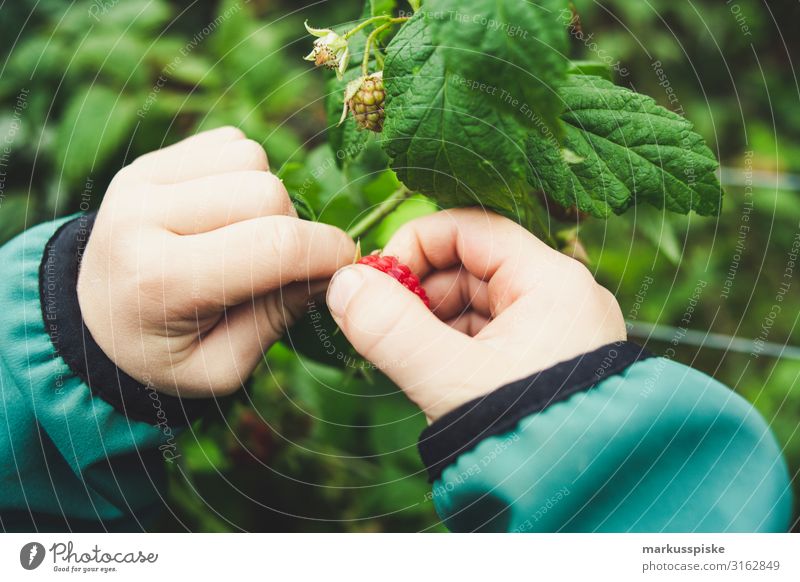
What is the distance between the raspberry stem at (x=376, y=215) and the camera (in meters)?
0.73

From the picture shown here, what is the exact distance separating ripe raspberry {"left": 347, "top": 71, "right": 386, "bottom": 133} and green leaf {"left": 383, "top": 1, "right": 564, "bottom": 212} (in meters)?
0.06

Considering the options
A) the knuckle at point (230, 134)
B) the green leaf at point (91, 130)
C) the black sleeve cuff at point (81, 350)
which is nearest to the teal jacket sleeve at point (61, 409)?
the black sleeve cuff at point (81, 350)

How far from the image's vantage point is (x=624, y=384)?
573 millimetres

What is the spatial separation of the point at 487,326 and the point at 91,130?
2.92ft

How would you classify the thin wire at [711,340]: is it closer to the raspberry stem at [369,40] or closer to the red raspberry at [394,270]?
the red raspberry at [394,270]

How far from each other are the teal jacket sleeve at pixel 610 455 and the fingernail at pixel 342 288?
0.13 metres

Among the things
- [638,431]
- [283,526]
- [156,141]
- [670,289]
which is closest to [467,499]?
[638,431]

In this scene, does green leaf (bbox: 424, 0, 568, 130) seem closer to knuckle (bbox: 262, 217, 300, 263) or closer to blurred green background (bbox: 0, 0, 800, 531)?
knuckle (bbox: 262, 217, 300, 263)

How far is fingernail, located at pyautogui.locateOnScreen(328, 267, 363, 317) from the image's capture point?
58 cm

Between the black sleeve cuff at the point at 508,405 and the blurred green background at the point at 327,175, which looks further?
the blurred green background at the point at 327,175

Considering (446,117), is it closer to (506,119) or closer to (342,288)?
(506,119)

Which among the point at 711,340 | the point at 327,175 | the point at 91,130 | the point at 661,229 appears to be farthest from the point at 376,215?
the point at 711,340

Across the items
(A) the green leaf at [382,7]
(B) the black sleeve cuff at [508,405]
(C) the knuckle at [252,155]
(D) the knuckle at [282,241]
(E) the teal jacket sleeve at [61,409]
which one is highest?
(A) the green leaf at [382,7]

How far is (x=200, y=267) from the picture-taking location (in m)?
0.60
